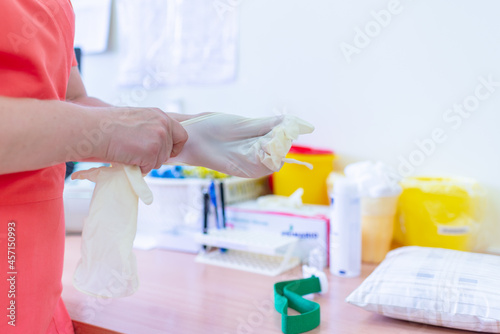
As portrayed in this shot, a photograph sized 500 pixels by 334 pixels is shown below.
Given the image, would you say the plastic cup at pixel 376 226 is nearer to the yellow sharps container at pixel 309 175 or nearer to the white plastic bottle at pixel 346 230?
the white plastic bottle at pixel 346 230

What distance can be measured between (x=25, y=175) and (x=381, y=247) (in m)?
Answer: 0.77

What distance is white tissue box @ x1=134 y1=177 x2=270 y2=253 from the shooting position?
1107 mm

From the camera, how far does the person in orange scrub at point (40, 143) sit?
0.45 m

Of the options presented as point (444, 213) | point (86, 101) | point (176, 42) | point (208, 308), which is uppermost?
point (176, 42)

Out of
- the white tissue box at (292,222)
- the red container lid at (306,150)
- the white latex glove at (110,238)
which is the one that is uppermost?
the red container lid at (306,150)

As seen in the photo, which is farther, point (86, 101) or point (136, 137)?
point (86, 101)

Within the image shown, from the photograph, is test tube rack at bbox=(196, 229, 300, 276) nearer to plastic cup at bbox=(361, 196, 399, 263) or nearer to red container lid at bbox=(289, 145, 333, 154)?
plastic cup at bbox=(361, 196, 399, 263)

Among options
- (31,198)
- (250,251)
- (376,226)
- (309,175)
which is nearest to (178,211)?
(250,251)

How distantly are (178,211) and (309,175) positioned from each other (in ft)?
1.21

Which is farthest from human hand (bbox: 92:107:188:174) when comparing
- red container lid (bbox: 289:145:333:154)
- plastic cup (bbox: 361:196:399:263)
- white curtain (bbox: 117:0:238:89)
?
white curtain (bbox: 117:0:238:89)

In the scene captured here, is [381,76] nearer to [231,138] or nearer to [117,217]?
[231,138]

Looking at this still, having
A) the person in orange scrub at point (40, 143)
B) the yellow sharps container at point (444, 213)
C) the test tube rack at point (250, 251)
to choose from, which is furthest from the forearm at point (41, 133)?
the yellow sharps container at point (444, 213)

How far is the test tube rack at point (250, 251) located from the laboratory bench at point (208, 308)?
3 centimetres

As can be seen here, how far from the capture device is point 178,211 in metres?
1.14
